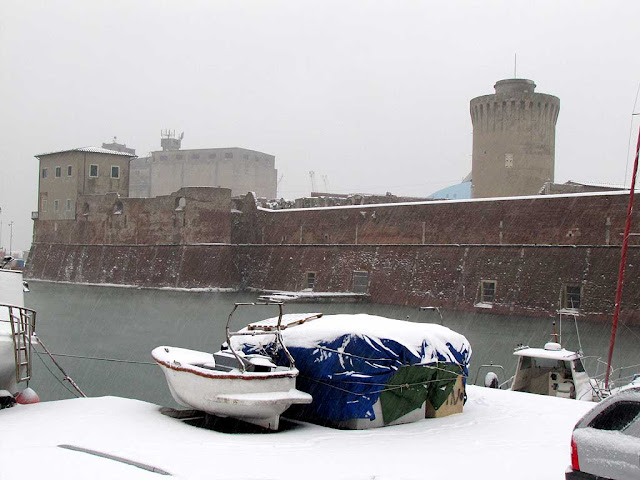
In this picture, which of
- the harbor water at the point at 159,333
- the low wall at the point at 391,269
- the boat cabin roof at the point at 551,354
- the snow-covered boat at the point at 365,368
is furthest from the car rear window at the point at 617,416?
the low wall at the point at 391,269

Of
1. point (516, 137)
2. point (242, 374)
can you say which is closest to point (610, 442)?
point (242, 374)

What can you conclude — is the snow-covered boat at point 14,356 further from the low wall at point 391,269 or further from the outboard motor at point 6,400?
the low wall at point 391,269

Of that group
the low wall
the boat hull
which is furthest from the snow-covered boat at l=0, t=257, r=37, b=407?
the low wall

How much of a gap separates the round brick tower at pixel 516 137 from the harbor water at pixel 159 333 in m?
12.5

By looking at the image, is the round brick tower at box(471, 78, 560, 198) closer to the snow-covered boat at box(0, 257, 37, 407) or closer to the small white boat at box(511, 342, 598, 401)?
the small white boat at box(511, 342, 598, 401)

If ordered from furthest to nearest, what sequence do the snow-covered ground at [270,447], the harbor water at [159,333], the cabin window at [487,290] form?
the cabin window at [487,290], the harbor water at [159,333], the snow-covered ground at [270,447]

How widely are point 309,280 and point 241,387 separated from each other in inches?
894

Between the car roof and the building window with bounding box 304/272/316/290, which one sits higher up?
the car roof

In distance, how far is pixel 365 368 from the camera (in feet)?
18.8

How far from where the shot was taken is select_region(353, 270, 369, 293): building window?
26.1 m

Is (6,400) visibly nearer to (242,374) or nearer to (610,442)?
(242,374)

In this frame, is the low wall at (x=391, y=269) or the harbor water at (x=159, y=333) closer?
the harbor water at (x=159, y=333)

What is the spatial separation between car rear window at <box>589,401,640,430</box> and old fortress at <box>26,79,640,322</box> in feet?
55.0

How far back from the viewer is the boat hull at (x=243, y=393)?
17.5 ft
